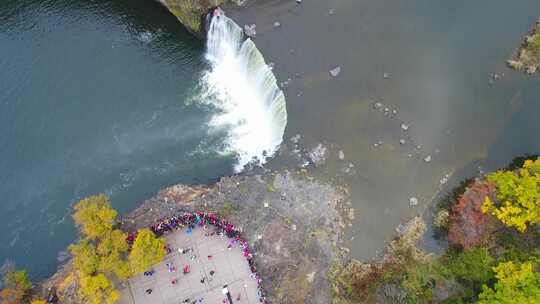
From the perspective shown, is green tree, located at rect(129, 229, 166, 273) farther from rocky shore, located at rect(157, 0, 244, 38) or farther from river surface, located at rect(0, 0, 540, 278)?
rocky shore, located at rect(157, 0, 244, 38)

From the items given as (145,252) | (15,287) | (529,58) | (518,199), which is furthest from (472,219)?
(15,287)

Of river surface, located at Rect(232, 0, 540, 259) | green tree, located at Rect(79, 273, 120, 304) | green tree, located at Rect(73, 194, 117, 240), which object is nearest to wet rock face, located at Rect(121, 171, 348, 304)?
river surface, located at Rect(232, 0, 540, 259)

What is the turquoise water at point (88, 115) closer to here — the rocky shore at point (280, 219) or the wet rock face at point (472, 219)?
the rocky shore at point (280, 219)

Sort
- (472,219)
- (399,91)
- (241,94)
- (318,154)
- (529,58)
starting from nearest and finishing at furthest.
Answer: (472,219)
(318,154)
(529,58)
(399,91)
(241,94)

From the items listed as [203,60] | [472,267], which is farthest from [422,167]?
[203,60]

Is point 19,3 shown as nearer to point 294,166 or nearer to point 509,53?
point 294,166

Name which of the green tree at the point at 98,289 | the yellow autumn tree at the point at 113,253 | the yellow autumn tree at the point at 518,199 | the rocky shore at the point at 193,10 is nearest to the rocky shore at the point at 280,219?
the green tree at the point at 98,289

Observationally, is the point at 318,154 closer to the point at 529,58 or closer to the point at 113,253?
the point at 113,253
